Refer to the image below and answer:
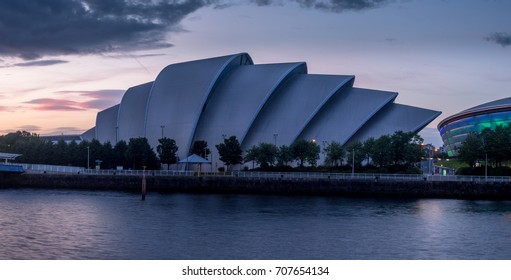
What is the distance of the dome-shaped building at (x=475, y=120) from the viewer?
111000 mm

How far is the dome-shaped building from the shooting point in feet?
364

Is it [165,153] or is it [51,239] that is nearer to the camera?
[51,239]

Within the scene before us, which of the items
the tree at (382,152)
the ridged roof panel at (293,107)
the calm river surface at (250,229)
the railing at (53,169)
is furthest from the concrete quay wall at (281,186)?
the ridged roof panel at (293,107)

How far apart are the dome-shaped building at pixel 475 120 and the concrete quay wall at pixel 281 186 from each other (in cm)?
3156

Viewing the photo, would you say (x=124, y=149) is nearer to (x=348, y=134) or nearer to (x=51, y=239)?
(x=348, y=134)

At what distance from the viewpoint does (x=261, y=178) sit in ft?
255

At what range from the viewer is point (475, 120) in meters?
118

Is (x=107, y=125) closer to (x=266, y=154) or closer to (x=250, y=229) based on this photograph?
(x=266, y=154)

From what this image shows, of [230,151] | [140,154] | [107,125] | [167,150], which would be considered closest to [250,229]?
[230,151]

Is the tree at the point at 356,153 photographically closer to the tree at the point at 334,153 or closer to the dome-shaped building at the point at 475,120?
the tree at the point at 334,153

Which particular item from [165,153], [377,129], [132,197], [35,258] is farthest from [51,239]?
[377,129]

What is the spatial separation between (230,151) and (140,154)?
13.5 meters
